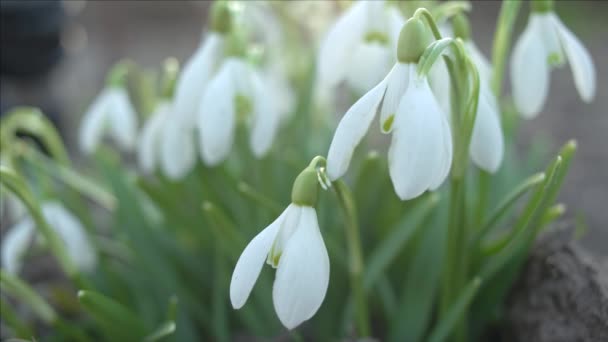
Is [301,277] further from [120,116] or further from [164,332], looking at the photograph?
[120,116]

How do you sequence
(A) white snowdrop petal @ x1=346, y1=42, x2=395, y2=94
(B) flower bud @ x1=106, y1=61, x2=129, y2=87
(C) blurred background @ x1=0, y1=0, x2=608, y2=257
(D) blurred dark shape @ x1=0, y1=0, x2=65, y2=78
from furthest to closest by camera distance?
(D) blurred dark shape @ x1=0, y1=0, x2=65, y2=78 → (C) blurred background @ x1=0, y1=0, x2=608, y2=257 → (B) flower bud @ x1=106, y1=61, x2=129, y2=87 → (A) white snowdrop petal @ x1=346, y1=42, x2=395, y2=94

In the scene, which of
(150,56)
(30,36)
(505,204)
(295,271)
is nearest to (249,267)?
(295,271)

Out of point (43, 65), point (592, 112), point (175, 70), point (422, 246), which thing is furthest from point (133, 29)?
point (422, 246)

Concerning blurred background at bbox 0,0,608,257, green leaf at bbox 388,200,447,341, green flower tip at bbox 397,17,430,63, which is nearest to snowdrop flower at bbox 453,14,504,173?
green flower tip at bbox 397,17,430,63

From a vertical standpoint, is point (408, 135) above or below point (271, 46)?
below

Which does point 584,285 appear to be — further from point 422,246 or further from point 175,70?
point 175,70

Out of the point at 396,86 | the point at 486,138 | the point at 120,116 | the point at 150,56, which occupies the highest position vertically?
the point at 150,56

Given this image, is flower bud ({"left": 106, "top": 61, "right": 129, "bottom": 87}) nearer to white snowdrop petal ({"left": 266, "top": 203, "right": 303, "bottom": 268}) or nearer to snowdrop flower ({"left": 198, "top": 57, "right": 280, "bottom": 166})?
snowdrop flower ({"left": 198, "top": 57, "right": 280, "bottom": 166})

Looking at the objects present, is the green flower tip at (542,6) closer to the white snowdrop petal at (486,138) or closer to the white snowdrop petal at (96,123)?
the white snowdrop petal at (486,138)
